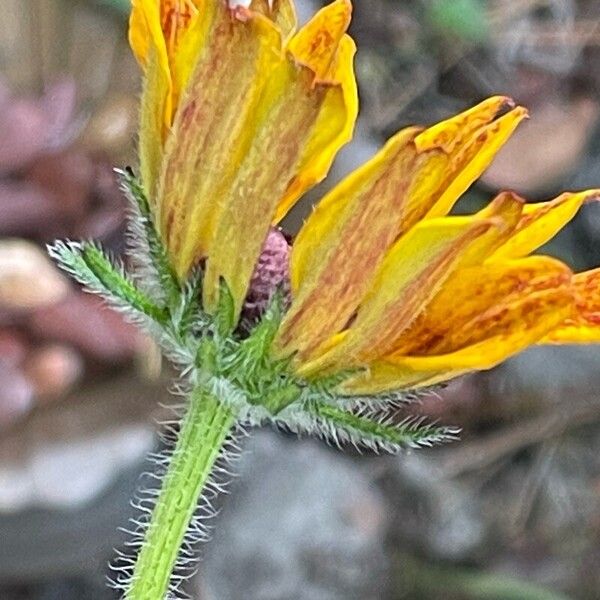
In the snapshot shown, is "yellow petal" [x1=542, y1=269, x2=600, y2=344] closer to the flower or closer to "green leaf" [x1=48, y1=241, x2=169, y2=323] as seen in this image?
the flower

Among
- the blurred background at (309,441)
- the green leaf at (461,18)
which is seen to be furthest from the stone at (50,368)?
the green leaf at (461,18)

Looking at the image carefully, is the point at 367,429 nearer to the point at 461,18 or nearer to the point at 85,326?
the point at 85,326

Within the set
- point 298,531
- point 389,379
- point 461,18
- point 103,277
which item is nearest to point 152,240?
point 103,277

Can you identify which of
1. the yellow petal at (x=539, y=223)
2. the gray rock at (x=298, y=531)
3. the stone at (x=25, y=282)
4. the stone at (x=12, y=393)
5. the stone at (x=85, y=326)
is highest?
the yellow petal at (x=539, y=223)

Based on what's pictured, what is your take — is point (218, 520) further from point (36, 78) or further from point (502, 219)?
point (502, 219)

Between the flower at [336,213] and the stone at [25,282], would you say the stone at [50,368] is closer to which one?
the stone at [25,282]

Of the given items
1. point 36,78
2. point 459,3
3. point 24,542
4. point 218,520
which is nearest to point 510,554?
point 218,520
